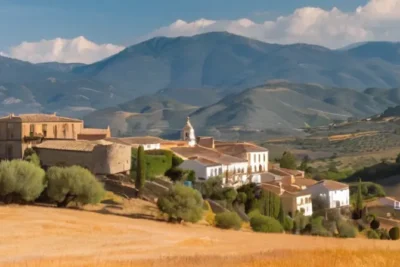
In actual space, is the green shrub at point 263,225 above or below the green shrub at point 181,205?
below

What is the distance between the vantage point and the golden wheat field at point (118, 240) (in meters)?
22.8

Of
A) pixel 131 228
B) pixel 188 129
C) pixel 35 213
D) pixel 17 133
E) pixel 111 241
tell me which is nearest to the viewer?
pixel 111 241

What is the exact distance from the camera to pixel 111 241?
32094 mm

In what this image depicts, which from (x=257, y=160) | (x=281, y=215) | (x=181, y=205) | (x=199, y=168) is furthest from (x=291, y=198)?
(x=181, y=205)

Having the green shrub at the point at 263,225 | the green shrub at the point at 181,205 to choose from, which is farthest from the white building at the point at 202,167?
the green shrub at the point at 181,205

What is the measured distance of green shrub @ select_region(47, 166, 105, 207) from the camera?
45156 mm

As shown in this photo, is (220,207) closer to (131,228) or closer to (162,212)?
(162,212)

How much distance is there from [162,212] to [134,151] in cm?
1229

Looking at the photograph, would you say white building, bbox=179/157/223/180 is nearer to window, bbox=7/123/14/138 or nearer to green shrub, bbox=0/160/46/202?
window, bbox=7/123/14/138

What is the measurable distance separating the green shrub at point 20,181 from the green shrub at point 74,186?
0.87 meters

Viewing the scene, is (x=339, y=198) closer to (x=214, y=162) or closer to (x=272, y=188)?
(x=272, y=188)

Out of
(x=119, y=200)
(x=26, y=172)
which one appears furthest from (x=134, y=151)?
(x=26, y=172)

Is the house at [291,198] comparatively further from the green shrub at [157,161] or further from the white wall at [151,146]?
the white wall at [151,146]

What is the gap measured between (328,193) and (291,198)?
7.58 m
